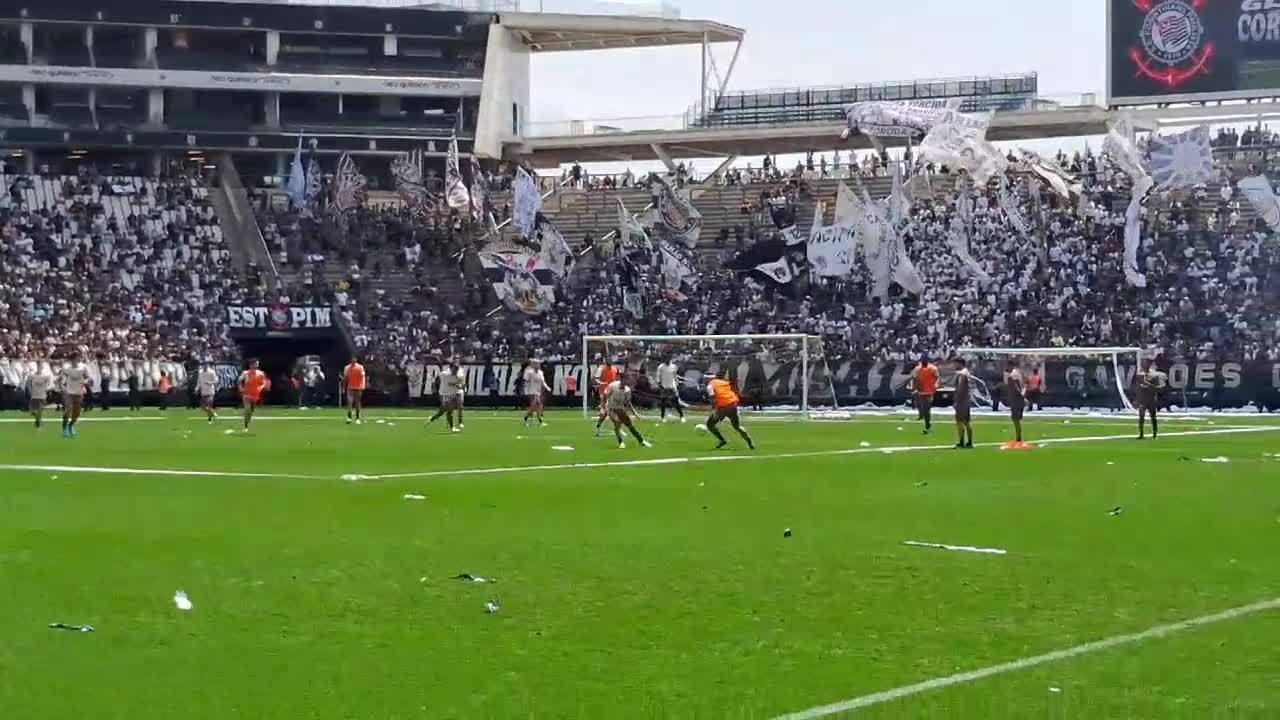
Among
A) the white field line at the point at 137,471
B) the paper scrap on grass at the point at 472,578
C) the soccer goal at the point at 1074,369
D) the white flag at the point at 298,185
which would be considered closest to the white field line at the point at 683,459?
the white field line at the point at 137,471

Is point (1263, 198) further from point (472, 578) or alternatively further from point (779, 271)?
point (472, 578)

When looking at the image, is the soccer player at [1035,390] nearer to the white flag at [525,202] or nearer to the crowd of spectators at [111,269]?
the white flag at [525,202]

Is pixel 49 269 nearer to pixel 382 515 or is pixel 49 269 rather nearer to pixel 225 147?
pixel 225 147

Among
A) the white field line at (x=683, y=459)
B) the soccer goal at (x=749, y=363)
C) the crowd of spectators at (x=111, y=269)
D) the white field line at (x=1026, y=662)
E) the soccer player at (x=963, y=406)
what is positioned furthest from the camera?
the crowd of spectators at (x=111, y=269)

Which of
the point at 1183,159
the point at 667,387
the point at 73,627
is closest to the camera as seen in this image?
the point at 73,627

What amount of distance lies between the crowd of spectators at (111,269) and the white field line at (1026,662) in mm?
53335

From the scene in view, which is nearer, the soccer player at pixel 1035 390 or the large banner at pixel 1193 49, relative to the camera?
the soccer player at pixel 1035 390

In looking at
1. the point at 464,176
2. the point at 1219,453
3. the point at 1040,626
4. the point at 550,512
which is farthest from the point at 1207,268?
the point at 1040,626

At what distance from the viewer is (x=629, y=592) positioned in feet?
42.8

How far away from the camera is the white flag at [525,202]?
61.9m

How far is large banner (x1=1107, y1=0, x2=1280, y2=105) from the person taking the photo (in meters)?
60.5

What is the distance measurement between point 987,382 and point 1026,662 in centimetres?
4679

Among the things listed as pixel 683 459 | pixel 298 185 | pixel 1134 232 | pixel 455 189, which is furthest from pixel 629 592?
pixel 298 185

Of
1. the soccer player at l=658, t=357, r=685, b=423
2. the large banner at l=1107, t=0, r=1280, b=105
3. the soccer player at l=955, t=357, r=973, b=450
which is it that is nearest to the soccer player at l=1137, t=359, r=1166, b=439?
the soccer player at l=955, t=357, r=973, b=450
